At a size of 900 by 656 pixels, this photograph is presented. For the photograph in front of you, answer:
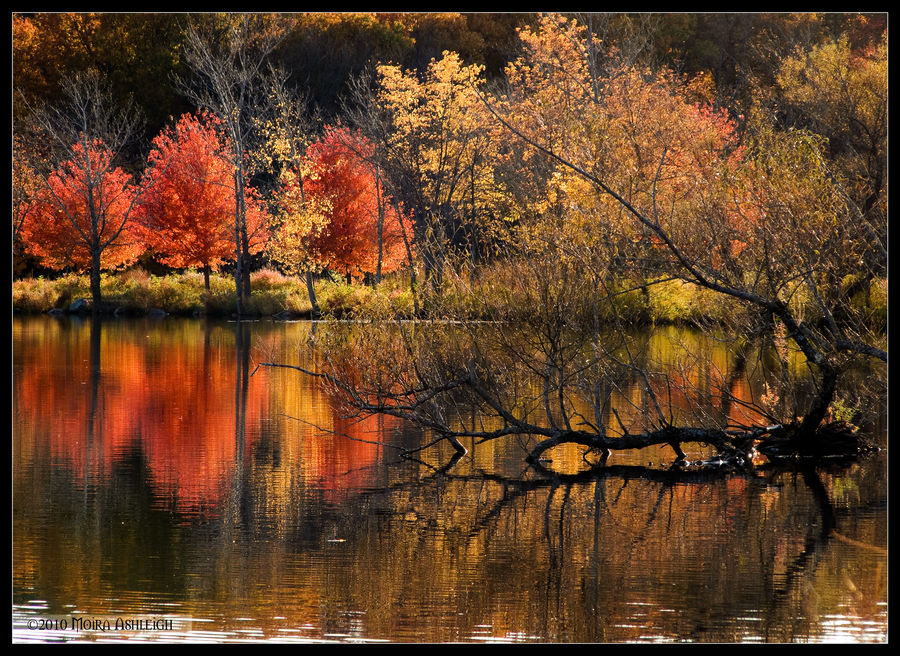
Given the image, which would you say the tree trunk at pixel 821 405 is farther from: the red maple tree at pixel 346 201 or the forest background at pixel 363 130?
the red maple tree at pixel 346 201

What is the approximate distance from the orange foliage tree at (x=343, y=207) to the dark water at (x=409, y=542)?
27.5 meters

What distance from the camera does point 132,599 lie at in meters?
8.42

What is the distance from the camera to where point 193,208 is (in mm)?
45188

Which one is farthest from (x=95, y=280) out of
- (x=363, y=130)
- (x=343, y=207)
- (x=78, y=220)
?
(x=363, y=130)


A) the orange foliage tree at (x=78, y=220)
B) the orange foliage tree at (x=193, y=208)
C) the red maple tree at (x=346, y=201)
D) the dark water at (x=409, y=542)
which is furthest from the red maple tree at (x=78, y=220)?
the dark water at (x=409, y=542)

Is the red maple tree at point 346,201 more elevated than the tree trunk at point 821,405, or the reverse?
the red maple tree at point 346,201

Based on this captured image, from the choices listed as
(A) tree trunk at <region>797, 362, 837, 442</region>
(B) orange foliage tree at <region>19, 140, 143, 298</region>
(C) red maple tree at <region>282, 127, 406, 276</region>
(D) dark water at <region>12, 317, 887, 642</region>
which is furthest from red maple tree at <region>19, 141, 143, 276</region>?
(A) tree trunk at <region>797, 362, 837, 442</region>

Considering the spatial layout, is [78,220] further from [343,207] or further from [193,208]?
[343,207]

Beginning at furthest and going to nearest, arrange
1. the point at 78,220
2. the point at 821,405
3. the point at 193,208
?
1. the point at 78,220
2. the point at 193,208
3. the point at 821,405

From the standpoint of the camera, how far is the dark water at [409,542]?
8.00 metres

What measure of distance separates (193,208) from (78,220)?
16.5 ft
